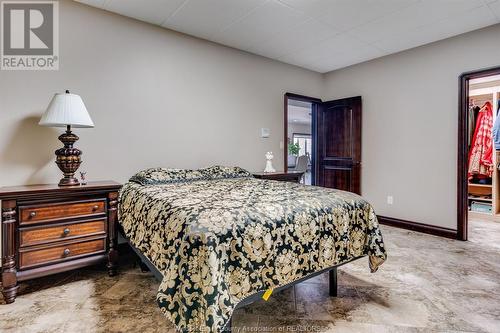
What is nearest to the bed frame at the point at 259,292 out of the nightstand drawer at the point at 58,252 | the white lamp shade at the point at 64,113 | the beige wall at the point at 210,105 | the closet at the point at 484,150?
the nightstand drawer at the point at 58,252

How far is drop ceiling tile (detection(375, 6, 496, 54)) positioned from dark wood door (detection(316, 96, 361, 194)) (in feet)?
3.02

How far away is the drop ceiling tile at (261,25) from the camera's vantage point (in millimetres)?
2723

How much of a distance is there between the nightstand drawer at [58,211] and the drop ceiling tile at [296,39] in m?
2.73

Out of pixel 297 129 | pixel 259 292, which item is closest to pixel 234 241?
pixel 259 292

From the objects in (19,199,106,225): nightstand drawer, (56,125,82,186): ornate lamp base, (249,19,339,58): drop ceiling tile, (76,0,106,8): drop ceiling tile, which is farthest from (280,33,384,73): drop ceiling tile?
(19,199,106,225): nightstand drawer

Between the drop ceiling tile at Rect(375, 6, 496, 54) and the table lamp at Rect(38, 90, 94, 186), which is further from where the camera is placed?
the drop ceiling tile at Rect(375, 6, 496, 54)

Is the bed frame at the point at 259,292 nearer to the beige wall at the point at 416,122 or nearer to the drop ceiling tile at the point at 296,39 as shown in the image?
the beige wall at the point at 416,122

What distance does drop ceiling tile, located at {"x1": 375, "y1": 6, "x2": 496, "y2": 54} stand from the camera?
9.35 feet

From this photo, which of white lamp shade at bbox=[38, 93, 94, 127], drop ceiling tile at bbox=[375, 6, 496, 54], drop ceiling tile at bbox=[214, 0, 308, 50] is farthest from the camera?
drop ceiling tile at bbox=[375, 6, 496, 54]

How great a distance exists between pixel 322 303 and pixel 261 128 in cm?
264

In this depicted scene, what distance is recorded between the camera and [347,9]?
2.72 m

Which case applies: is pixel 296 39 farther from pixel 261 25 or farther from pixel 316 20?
pixel 261 25

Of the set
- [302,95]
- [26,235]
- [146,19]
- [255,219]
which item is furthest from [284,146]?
[26,235]

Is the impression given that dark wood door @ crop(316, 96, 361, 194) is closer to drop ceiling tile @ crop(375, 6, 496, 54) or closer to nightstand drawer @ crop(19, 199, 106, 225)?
drop ceiling tile @ crop(375, 6, 496, 54)
